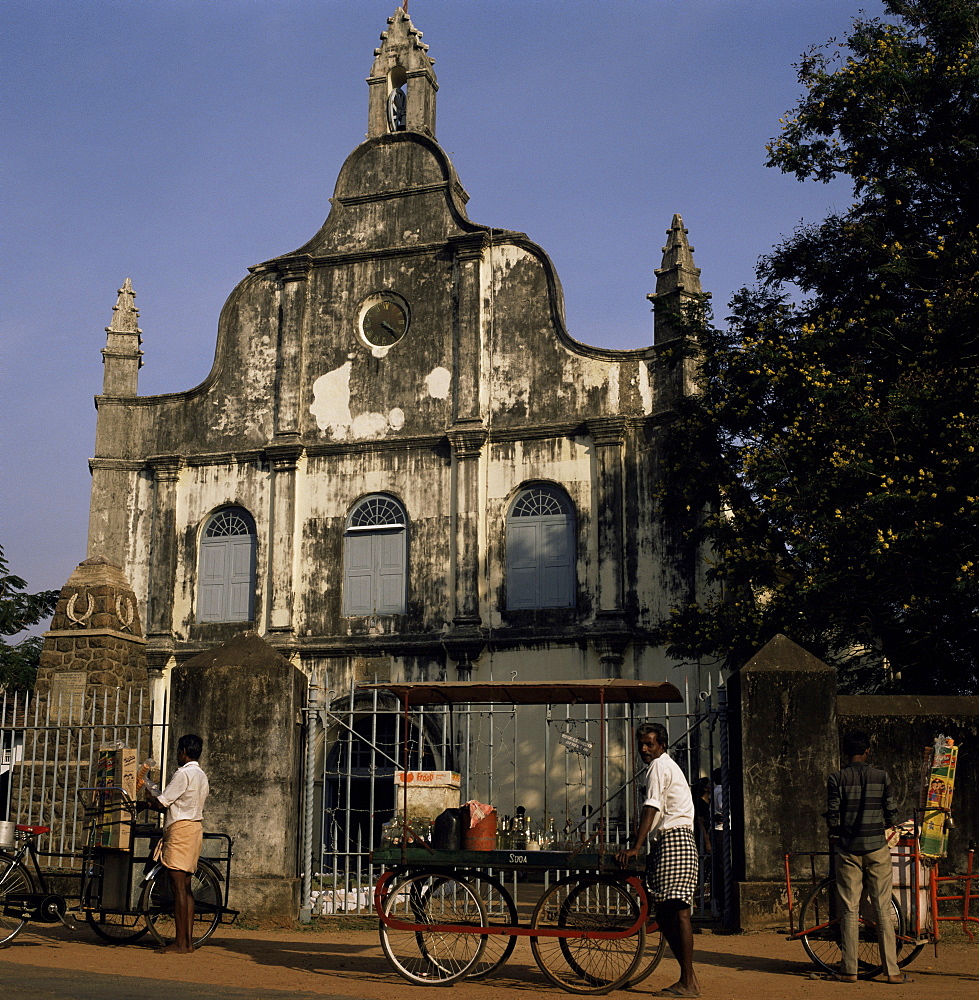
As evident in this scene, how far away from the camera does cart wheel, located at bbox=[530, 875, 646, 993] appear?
25.7 feet

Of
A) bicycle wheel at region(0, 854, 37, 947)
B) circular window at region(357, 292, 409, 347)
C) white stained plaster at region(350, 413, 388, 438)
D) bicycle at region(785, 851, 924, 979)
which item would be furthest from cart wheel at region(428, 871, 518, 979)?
circular window at region(357, 292, 409, 347)

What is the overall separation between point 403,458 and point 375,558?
5.85ft

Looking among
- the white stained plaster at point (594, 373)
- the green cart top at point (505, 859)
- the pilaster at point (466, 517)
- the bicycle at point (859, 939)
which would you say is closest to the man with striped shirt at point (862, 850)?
the bicycle at point (859, 939)

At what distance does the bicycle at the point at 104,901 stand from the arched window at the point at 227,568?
39.5ft

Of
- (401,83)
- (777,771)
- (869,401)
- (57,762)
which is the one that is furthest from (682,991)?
(401,83)

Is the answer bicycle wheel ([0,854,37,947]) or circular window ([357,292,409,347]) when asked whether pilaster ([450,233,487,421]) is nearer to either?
circular window ([357,292,409,347])

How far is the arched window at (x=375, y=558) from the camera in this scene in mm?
21375

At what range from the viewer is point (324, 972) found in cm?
848

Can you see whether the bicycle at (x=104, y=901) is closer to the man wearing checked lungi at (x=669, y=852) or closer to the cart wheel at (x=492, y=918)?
the cart wheel at (x=492, y=918)

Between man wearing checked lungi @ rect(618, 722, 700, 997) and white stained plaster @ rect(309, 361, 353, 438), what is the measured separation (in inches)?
591

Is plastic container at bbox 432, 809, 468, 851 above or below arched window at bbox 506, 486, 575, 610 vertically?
below

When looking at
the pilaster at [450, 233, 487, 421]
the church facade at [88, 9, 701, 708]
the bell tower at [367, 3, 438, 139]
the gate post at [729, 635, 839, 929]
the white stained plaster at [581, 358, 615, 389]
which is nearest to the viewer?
the gate post at [729, 635, 839, 929]

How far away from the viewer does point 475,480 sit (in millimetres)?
21109

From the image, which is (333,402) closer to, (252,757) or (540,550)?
(540,550)
